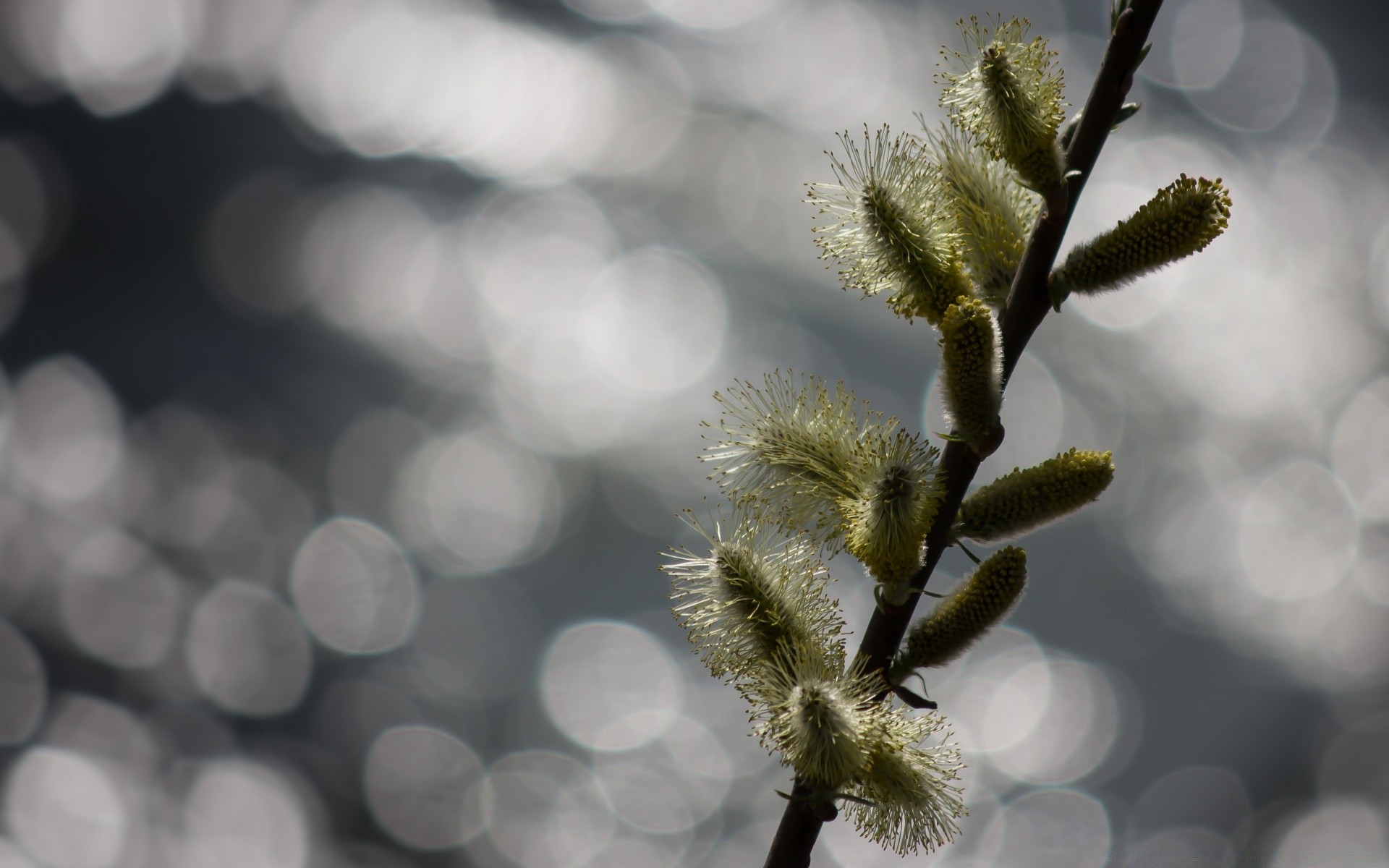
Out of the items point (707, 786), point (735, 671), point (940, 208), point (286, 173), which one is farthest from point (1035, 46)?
point (286, 173)

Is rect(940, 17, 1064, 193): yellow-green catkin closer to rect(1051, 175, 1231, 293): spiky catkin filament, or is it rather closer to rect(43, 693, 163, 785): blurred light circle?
rect(1051, 175, 1231, 293): spiky catkin filament

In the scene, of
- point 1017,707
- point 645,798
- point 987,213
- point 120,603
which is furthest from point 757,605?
point 120,603

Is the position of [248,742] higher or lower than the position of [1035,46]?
lower

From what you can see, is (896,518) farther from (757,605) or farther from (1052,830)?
(1052,830)

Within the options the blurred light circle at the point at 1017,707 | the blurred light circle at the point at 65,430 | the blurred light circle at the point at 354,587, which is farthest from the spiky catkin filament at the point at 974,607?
the blurred light circle at the point at 65,430

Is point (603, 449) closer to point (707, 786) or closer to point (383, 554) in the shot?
→ point (383, 554)

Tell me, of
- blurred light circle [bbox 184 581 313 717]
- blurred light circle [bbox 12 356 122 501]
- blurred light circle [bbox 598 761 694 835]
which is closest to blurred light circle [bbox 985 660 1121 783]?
blurred light circle [bbox 598 761 694 835]

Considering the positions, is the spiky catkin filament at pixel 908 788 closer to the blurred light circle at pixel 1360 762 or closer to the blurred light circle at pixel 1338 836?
the blurred light circle at pixel 1338 836
